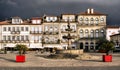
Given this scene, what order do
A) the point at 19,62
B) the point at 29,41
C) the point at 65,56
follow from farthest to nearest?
1. the point at 29,41
2. the point at 65,56
3. the point at 19,62

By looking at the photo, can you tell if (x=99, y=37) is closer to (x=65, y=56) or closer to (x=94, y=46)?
(x=94, y=46)

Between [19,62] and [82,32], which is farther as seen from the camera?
[82,32]

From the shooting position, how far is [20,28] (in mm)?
82562

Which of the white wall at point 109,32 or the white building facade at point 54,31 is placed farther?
the white wall at point 109,32

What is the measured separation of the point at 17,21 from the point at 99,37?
1933 centimetres

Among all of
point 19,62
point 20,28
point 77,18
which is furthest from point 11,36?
point 19,62

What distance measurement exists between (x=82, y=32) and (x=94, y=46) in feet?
14.2

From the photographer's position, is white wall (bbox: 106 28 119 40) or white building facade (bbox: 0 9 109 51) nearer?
white building facade (bbox: 0 9 109 51)

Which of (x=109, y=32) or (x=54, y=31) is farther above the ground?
(x=54, y=31)

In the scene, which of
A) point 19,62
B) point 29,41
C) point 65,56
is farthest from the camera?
point 29,41

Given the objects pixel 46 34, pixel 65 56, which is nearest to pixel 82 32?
pixel 46 34

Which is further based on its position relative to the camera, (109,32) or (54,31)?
(109,32)

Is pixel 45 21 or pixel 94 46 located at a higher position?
pixel 45 21

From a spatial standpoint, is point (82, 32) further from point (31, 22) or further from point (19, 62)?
point (19, 62)
